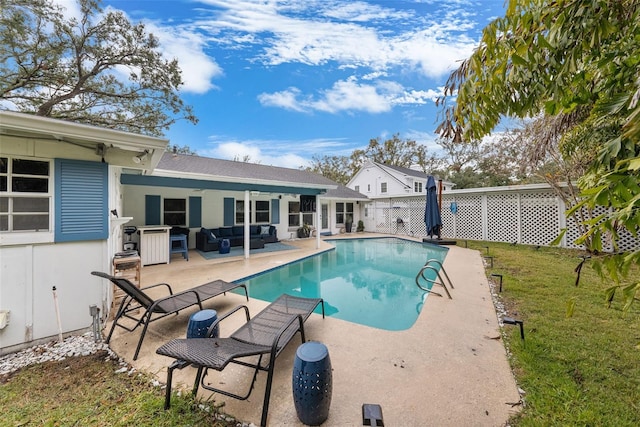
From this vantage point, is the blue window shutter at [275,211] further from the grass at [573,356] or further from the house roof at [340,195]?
the grass at [573,356]

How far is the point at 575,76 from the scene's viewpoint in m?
1.98

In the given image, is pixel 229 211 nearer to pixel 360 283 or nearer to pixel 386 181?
pixel 360 283

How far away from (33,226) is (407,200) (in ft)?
50.1

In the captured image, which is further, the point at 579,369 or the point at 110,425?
the point at 579,369

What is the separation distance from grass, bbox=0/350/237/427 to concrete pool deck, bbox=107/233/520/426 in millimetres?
185

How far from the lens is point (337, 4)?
6.28m

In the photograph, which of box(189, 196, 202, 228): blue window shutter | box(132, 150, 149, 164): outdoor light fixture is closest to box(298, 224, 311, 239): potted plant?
box(189, 196, 202, 228): blue window shutter

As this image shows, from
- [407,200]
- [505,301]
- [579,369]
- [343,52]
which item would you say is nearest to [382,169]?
[407,200]

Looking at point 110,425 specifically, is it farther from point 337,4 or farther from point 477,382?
point 337,4

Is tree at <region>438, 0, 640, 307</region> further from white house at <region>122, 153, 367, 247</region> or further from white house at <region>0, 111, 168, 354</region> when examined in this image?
white house at <region>122, 153, 367, 247</region>

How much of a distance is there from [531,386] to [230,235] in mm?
10569

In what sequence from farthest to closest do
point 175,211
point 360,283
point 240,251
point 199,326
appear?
1. point 175,211
2. point 240,251
3. point 360,283
4. point 199,326

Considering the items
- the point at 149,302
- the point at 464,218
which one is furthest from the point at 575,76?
the point at 464,218

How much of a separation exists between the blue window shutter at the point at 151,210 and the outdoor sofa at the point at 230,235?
5.39 ft
